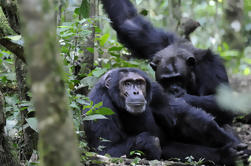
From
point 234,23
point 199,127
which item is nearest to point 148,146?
point 199,127

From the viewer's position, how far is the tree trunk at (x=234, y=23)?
12.6m

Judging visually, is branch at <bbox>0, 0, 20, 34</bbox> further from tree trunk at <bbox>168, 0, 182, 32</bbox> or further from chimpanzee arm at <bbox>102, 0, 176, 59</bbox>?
tree trunk at <bbox>168, 0, 182, 32</bbox>

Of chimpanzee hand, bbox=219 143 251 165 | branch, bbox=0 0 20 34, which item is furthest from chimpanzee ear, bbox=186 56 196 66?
branch, bbox=0 0 20 34

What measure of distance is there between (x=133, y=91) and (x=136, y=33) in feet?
9.25

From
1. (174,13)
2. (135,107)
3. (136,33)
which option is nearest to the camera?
(135,107)

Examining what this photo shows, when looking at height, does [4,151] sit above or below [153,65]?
below

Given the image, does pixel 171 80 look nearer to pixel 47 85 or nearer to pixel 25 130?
pixel 25 130

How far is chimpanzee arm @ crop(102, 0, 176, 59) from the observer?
7.76 metres

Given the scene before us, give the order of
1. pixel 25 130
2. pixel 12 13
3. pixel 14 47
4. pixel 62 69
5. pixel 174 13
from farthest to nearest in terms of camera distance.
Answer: pixel 174 13, pixel 25 130, pixel 12 13, pixel 14 47, pixel 62 69

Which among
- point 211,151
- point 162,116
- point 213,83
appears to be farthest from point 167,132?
point 213,83

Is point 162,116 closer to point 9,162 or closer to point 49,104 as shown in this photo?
point 9,162

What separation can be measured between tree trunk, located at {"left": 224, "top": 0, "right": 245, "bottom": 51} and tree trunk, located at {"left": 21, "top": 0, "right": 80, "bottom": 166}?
11646 mm

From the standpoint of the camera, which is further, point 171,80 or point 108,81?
point 171,80

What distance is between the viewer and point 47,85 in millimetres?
1663
